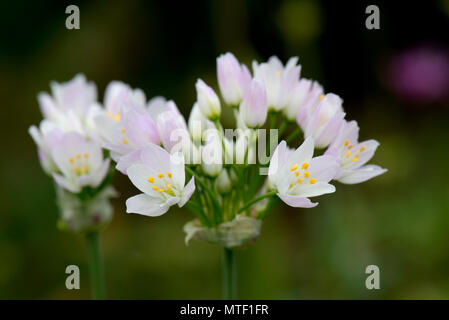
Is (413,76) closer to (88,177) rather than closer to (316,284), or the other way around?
(316,284)

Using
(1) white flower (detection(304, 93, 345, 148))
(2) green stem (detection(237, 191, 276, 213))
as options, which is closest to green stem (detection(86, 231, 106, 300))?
(2) green stem (detection(237, 191, 276, 213))

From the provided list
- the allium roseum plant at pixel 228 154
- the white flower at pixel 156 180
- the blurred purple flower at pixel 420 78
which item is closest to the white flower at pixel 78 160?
the allium roseum plant at pixel 228 154

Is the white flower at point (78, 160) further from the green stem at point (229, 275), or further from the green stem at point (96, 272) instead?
the green stem at point (229, 275)

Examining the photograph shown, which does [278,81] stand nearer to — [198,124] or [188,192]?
[198,124]

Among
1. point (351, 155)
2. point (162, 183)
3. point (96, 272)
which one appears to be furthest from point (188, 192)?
point (96, 272)

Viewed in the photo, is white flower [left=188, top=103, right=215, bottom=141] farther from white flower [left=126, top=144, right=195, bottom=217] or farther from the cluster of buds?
white flower [left=126, top=144, right=195, bottom=217]
